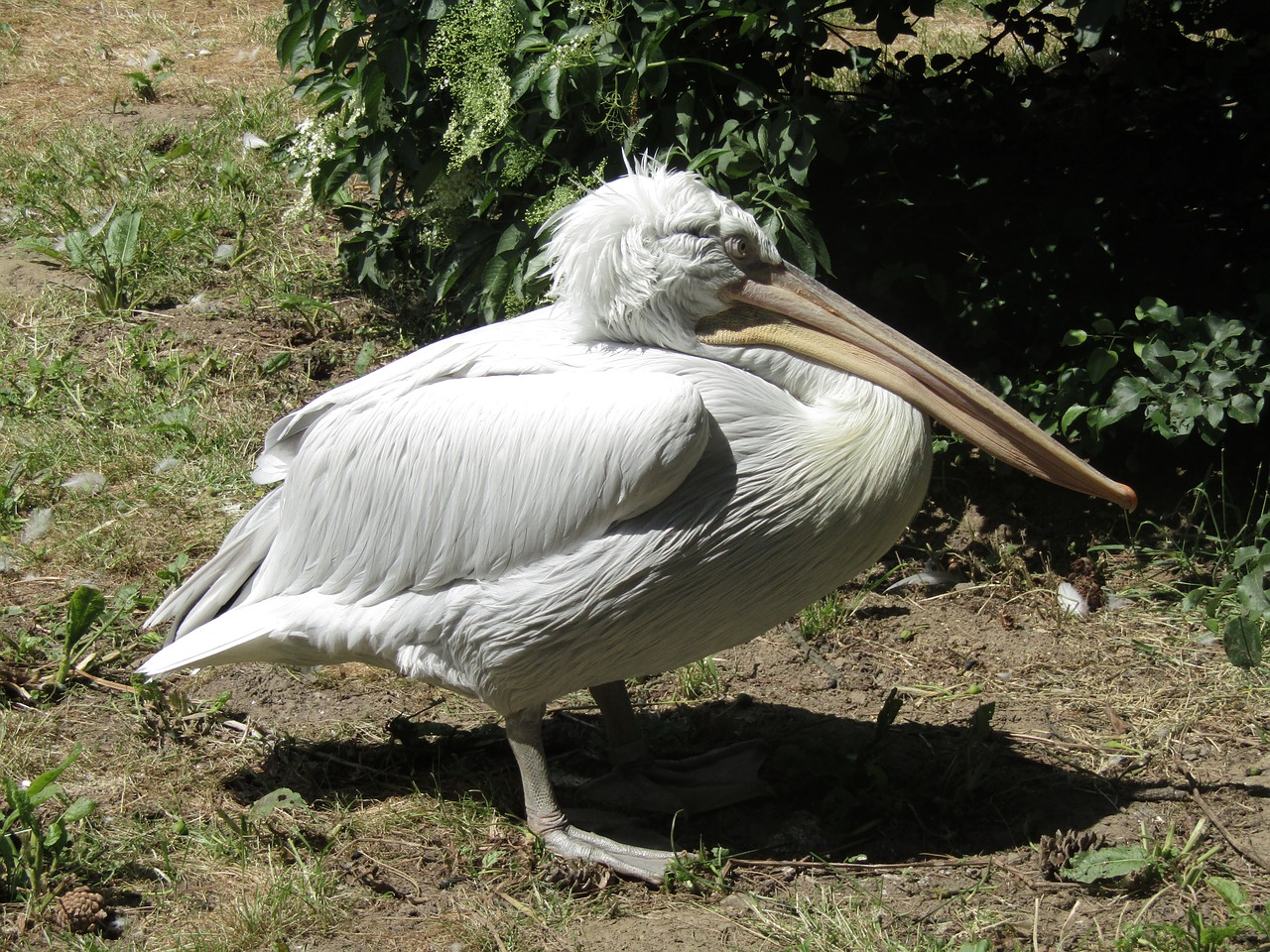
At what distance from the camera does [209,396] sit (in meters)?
4.76

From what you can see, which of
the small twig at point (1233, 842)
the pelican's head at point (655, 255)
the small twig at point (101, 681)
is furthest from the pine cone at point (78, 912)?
the small twig at point (1233, 842)

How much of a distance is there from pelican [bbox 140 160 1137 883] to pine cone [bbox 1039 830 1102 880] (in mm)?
748

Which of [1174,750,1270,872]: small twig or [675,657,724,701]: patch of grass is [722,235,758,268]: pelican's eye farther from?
[1174,750,1270,872]: small twig

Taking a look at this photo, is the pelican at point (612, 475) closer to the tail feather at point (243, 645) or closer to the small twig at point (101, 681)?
the tail feather at point (243, 645)

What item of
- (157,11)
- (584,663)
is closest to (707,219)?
(584,663)

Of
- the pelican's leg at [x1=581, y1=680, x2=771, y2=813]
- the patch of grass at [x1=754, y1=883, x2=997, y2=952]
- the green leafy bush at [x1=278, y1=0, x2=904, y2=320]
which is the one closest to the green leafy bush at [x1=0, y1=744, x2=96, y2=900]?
the pelican's leg at [x1=581, y1=680, x2=771, y2=813]

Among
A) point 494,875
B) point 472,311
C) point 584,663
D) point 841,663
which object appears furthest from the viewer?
point 472,311

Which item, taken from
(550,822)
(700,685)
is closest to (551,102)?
(700,685)

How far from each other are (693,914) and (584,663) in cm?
60

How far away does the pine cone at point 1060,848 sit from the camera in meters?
2.74

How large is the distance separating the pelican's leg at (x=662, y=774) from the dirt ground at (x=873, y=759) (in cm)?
5

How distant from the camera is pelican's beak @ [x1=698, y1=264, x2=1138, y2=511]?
2.77 meters

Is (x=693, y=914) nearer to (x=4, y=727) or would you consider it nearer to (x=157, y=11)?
(x=4, y=727)

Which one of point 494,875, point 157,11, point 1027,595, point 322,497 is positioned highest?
point 157,11
